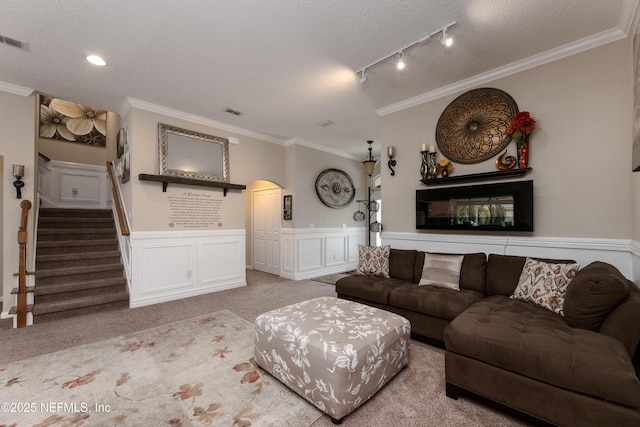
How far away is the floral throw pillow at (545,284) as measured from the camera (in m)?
2.14

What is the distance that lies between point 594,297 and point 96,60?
4.68 meters

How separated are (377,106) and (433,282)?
2566 mm

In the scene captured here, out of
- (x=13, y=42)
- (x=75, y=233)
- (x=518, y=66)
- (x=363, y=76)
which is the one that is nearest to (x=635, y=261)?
(x=518, y=66)

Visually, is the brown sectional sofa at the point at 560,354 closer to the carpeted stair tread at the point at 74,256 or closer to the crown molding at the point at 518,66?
the crown molding at the point at 518,66

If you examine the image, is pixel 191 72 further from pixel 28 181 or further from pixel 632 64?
pixel 632 64

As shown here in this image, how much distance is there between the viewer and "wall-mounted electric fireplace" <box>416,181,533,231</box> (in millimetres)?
2805

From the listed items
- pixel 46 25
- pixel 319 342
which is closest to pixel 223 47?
pixel 46 25

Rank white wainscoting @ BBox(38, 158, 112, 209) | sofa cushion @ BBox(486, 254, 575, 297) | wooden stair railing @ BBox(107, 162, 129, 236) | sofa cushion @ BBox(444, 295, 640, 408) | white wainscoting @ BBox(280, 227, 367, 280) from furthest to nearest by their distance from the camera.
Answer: white wainscoting @ BBox(280, 227, 367, 280), white wainscoting @ BBox(38, 158, 112, 209), wooden stair railing @ BBox(107, 162, 129, 236), sofa cushion @ BBox(486, 254, 575, 297), sofa cushion @ BBox(444, 295, 640, 408)

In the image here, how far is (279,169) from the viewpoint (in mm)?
5605

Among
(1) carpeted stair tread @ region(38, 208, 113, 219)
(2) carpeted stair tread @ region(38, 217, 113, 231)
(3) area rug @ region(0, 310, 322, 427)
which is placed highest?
(1) carpeted stair tread @ region(38, 208, 113, 219)

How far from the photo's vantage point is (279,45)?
8.45 ft

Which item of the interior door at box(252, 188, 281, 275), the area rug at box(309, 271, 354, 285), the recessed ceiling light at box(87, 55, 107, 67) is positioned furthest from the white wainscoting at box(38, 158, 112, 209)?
the area rug at box(309, 271, 354, 285)

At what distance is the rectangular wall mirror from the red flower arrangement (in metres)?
4.08

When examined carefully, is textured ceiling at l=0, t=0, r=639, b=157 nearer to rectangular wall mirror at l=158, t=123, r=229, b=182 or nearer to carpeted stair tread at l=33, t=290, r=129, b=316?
rectangular wall mirror at l=158, t=123, r=229, b=182
